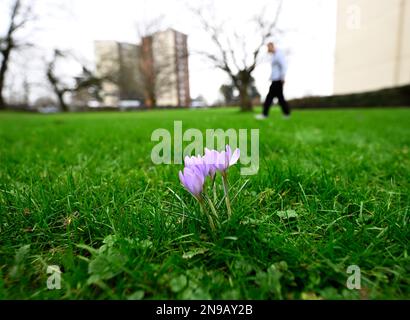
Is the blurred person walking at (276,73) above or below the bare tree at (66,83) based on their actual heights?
below

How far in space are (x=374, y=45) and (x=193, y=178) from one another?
998 inches

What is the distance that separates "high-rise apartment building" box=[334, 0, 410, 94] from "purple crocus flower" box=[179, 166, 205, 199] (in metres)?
19.9

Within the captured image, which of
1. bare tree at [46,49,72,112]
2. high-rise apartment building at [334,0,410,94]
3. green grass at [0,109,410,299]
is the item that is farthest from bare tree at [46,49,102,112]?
green grass at [0,109,410,299]

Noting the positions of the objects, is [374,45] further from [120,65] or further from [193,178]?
[120,65]

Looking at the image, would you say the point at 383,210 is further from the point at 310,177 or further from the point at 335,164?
the point at 335,164

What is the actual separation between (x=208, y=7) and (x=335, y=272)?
19251 millimetres

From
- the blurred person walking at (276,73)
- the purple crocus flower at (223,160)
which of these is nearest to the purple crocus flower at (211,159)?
the purple crocus flower at (223,160)

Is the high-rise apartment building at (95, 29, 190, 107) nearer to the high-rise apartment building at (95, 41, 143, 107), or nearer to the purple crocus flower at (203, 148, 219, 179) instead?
the high-rise apartment building at (95, 41, 143, 107)

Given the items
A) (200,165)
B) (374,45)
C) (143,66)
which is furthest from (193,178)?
(143,66)

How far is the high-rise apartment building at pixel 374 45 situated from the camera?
59.8ft

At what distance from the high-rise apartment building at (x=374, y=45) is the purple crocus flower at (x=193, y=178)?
65.3ft

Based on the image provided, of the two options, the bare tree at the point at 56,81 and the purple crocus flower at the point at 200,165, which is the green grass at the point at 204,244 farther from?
the bare tree at the point at 56,81

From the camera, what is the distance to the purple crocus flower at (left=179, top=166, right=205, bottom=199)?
776mm

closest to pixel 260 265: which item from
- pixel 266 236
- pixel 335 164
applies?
pixel 266 236
